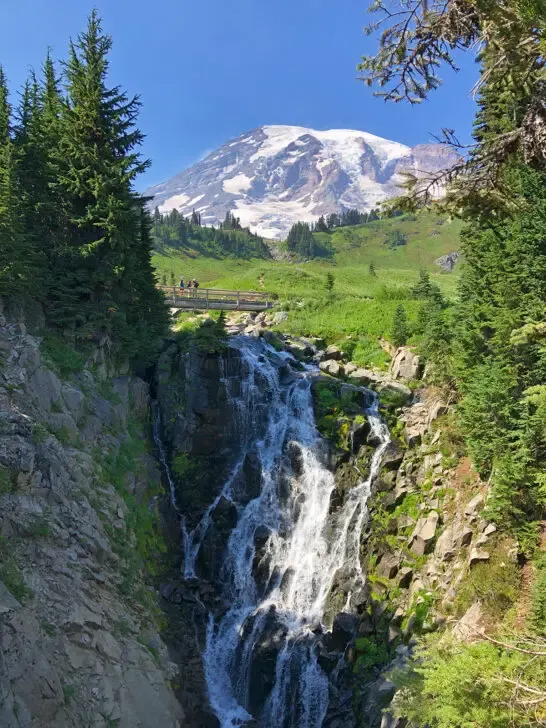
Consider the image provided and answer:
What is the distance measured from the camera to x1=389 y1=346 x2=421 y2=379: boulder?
102 feet

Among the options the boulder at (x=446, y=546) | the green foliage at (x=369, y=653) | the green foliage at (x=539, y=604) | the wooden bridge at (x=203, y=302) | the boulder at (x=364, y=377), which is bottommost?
the green foliage at (x=369, y=653)

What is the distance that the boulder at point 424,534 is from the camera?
2175 centimetres

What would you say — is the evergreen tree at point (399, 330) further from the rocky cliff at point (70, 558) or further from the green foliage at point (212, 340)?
the rocky cliff at point (70, 558)

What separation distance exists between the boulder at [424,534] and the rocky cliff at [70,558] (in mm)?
11371

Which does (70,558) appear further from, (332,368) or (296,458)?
(332,368)

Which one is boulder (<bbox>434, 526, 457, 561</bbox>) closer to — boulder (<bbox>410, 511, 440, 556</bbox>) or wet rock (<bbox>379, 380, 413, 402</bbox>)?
boulder (<bbox>410, 511, 440, 556</bbox>)

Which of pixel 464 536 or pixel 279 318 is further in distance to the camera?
pixel 279 318

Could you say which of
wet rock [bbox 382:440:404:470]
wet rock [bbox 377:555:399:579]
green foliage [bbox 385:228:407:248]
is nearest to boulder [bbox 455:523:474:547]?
wet rock [bbox 377:555:399:579]

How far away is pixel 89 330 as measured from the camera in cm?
2448

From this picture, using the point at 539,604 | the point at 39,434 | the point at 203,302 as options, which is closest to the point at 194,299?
the point at 203,302

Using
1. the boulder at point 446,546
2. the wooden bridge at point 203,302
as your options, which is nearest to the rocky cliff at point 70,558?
the boulder at point 446,546

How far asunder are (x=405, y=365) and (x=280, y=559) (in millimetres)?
14568

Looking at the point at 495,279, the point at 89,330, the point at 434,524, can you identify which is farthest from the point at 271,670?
the point at 495,279

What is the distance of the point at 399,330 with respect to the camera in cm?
3375
